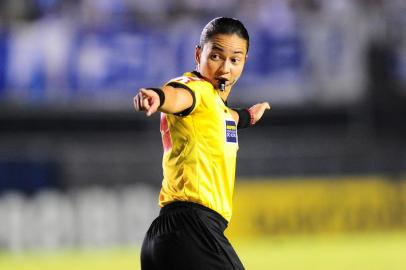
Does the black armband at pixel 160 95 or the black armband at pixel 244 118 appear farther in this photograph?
the black armband at pixel 244 118

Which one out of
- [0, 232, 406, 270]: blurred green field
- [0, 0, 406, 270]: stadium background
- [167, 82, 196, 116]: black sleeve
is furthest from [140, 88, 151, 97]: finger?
[0, 0, 406, 270]: stadium background

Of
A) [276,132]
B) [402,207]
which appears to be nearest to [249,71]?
[276,132]

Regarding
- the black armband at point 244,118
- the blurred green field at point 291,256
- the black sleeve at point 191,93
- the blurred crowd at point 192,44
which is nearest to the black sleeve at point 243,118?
the black armband at point 244,118

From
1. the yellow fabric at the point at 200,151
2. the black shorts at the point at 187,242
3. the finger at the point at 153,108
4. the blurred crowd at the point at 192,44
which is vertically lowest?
the black shorts at the point at 187,242

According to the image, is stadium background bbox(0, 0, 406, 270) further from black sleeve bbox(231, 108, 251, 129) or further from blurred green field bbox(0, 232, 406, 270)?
black sleeve bbox(231, 108, 251, 129)

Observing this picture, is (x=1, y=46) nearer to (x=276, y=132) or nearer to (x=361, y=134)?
(x=276, y=132)

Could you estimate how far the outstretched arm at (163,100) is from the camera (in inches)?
156

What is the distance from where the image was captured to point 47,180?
15211 millimetres

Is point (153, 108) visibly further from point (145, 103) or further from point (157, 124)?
point (157, 124)

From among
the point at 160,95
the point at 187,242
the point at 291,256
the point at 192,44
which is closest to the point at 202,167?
the point at 187,242

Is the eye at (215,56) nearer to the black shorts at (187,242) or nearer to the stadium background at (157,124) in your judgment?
the black shorts at (187,242)

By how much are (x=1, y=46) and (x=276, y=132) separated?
497 cm

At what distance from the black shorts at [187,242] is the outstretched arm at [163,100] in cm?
54

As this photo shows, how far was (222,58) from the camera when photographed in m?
4.62
